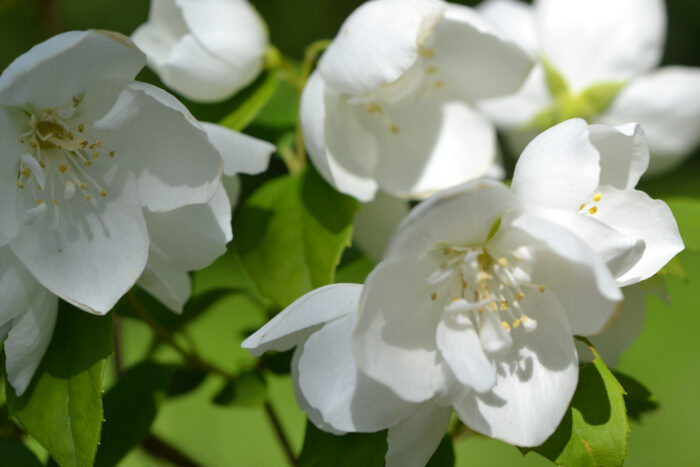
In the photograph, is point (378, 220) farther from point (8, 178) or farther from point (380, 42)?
point (8, 178)

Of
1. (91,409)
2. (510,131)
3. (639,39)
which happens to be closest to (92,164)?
(91,409)

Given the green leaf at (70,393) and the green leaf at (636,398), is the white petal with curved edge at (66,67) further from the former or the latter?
the green leaf at (636,398)

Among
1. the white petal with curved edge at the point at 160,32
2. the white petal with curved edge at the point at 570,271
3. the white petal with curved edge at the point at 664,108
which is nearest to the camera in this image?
the white petal with curved edge at the point at 570,271

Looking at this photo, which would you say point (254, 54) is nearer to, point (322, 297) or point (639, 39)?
point (322, 297)

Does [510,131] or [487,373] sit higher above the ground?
[487,373]

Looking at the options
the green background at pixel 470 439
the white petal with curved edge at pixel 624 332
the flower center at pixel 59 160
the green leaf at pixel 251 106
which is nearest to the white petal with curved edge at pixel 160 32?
the green leaf at pixel 251 106

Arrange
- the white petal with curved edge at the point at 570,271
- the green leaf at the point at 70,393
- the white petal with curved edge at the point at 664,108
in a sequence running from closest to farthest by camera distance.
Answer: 1. the white petal with curved edge at the point at 570,271
2. the green leaf at the point at 70,393
3. the white petal with curved edge at the point at 664,108
